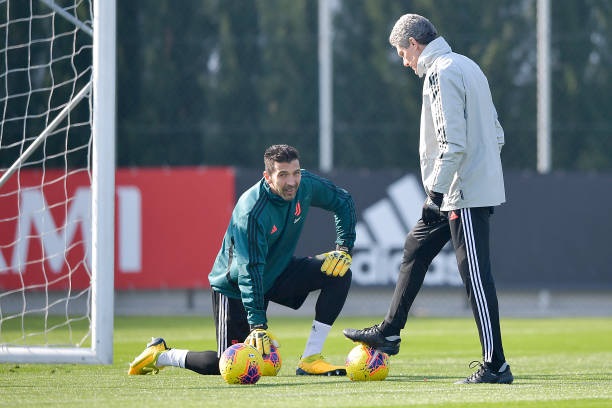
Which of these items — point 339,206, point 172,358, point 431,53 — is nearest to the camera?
point 431,53

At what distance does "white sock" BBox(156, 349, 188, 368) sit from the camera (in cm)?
798

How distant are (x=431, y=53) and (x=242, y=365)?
226 cm

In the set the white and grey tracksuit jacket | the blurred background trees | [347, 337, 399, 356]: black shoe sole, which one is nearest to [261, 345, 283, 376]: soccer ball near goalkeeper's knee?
[347, 337, 399, 356]: black shoe sole

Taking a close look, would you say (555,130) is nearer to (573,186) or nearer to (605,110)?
(605,110)

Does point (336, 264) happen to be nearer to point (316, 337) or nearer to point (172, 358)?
point (316, 337)

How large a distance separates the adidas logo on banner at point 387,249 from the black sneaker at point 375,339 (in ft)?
24.3

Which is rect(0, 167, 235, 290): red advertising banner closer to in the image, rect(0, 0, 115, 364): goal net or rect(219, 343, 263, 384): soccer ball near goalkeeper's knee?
rect(0, 0, 115, 364): goal net

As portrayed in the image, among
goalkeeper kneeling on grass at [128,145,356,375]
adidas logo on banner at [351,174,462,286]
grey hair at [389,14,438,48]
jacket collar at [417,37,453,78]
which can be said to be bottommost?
adidas logo on banner at [351,174,462,286]

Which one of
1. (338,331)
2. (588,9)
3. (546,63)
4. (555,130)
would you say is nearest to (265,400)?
(338,331)

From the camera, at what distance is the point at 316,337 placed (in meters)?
8.12

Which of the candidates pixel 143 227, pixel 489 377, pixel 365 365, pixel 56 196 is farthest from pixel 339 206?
pixel 56 196

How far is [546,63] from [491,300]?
10971mm

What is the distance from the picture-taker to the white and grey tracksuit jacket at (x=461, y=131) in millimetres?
7312

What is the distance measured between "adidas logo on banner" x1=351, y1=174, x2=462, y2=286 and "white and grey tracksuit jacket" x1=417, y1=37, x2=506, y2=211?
7932 millimetres
